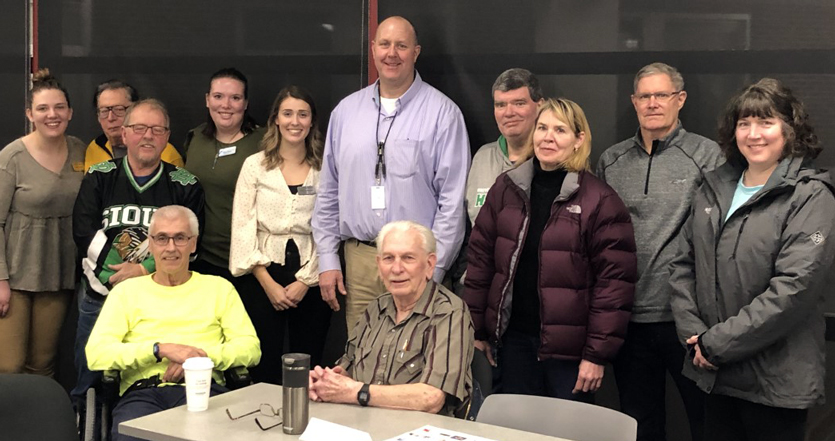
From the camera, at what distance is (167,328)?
314 centimetres

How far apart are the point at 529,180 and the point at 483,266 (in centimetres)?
37

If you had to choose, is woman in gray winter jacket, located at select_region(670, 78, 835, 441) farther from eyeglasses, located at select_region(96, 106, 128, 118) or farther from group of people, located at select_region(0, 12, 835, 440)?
eyeglasses, located at select_region(96, 106, 128, 118)

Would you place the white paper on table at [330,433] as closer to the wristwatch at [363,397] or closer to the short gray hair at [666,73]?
the wristwatch at [363,397]

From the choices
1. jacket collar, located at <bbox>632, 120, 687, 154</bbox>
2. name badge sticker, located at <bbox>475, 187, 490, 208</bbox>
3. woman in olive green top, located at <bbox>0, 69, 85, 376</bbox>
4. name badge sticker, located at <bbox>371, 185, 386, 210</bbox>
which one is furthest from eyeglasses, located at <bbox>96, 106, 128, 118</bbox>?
jacket collar, located at <bbox>632, 120, 687, 154</bbox>

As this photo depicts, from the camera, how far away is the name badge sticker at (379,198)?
367 centimetres

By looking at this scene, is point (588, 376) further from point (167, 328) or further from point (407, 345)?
point (167, 328)

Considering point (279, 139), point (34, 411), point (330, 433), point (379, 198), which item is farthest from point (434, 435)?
point (279, 139)

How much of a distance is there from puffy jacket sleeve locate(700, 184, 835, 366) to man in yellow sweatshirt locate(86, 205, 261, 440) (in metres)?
1.71

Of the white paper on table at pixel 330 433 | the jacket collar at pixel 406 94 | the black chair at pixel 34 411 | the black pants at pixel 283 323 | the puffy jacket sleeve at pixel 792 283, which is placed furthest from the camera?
the black pants at pixel 283 323

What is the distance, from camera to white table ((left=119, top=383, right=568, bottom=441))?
210 centimetres

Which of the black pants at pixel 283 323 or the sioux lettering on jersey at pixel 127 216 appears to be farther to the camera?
the black pants at pixel 283 323

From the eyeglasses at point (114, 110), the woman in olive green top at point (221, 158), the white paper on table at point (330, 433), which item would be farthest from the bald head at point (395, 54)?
the white paper on table at point (330, 433)

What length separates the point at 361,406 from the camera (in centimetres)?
238

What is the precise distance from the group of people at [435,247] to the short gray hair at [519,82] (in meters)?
0.01
